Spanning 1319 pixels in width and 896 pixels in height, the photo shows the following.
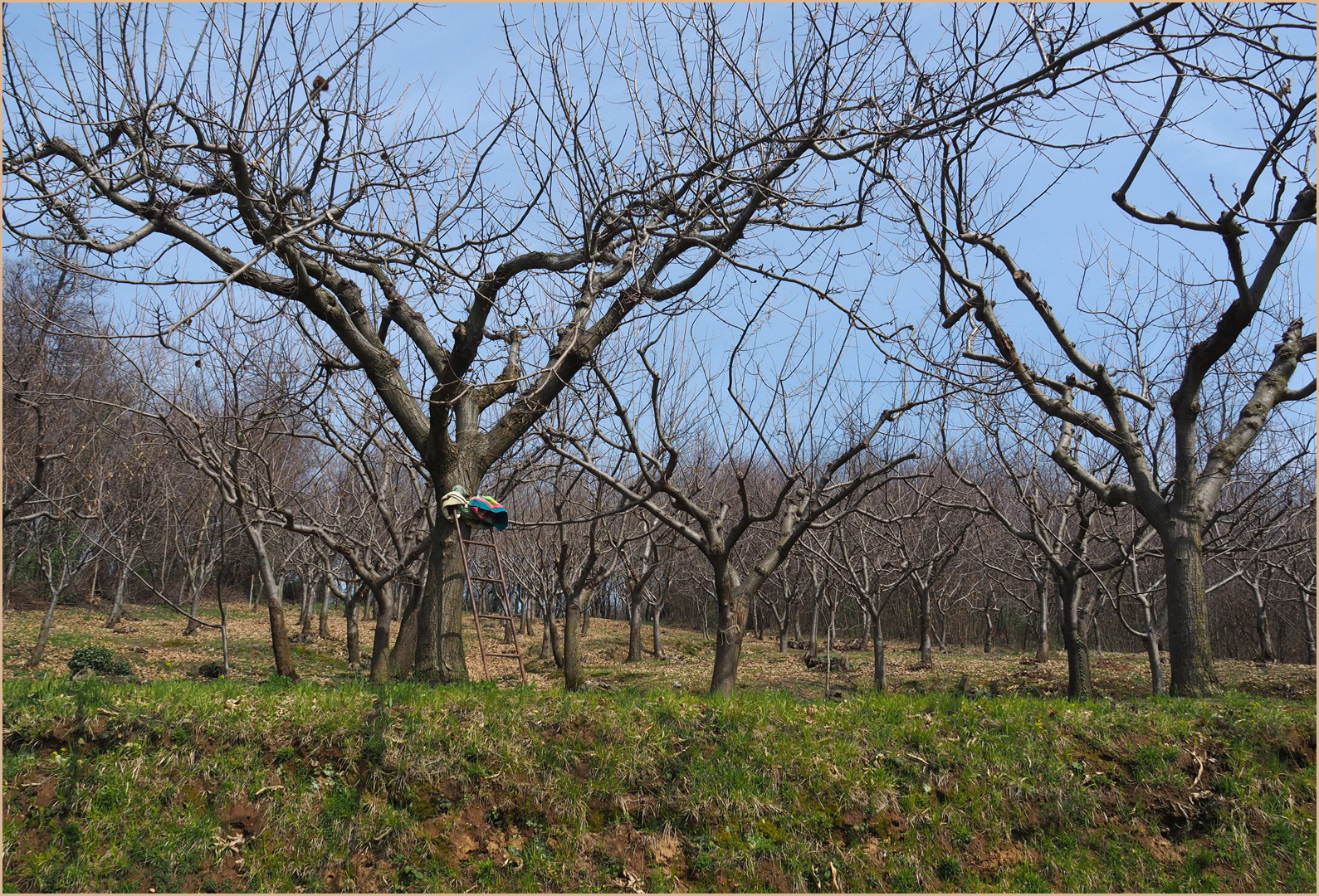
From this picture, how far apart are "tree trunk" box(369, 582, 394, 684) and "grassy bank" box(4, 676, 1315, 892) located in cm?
396

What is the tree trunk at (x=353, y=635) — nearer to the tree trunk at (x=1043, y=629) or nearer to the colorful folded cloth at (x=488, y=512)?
the colorful folded cloth at (x=488, y=512)

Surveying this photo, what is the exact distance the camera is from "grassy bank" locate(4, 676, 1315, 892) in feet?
13.6

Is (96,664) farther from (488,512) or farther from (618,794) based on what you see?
(618,794)

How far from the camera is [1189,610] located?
6.38 m

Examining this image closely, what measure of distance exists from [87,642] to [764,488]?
15.1 m

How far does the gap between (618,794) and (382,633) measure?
6.13 m

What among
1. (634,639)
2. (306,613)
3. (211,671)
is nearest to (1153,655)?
(634,639)

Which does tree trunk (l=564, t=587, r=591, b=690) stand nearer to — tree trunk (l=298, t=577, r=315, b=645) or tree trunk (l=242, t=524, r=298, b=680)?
tree trunk (l=242, t=524, r=298, b=680)

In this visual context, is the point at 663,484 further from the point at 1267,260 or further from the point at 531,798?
the point at 1267,260

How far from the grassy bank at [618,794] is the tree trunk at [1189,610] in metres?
0.82

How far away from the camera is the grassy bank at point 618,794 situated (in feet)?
13.6

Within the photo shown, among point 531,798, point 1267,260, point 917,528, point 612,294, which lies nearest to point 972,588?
point 917,528

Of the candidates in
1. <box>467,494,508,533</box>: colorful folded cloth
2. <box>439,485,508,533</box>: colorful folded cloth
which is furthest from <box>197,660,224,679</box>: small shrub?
<box>467,494,508,533</box>: colorful folded cloth

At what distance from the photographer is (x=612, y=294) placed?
6.86 metres
